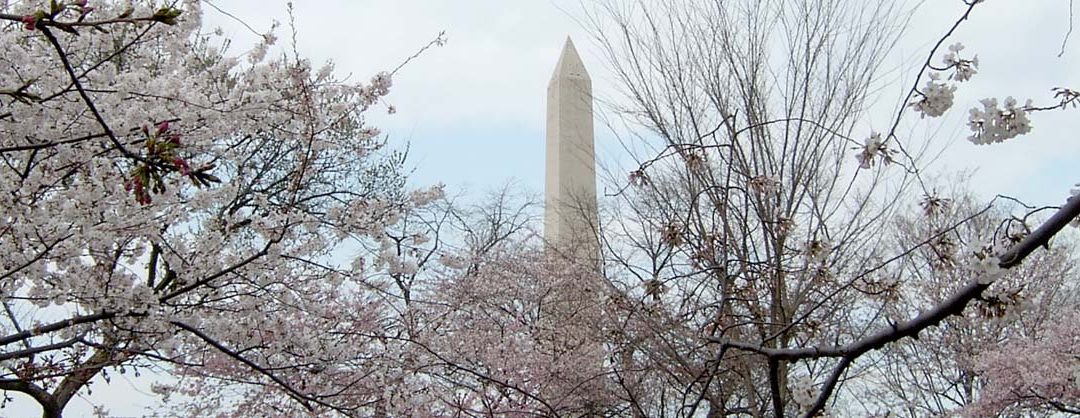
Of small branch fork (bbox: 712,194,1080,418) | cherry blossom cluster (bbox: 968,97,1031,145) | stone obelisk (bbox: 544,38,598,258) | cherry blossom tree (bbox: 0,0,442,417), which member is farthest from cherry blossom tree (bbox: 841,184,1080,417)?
small branch fork (bbox: 712,194,1080,418)

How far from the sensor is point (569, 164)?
34.9 feet

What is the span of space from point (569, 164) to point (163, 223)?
7.57 meters

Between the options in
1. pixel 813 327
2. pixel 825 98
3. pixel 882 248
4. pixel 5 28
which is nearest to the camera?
pixel 813 327

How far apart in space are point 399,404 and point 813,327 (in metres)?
1.80

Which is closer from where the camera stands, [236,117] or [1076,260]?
[236,117]

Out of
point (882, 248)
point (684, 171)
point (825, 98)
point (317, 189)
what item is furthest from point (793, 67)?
point (317, 189)

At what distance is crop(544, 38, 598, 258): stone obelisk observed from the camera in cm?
1031

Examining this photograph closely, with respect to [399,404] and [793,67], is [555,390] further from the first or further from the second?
[399,404]

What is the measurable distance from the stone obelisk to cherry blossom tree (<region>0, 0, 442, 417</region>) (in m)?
5.50

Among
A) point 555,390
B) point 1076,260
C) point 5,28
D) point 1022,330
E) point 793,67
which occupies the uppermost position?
point 1076,260

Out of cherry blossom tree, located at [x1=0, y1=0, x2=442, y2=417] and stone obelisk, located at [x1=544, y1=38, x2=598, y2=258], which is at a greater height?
stone obelisk, located at [x1=544, y1=38, x2=598, y2=258]

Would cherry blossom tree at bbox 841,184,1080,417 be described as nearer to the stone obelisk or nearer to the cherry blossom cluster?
the stone obelisk

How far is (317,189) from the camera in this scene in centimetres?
731

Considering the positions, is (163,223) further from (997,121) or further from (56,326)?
(997,121)
